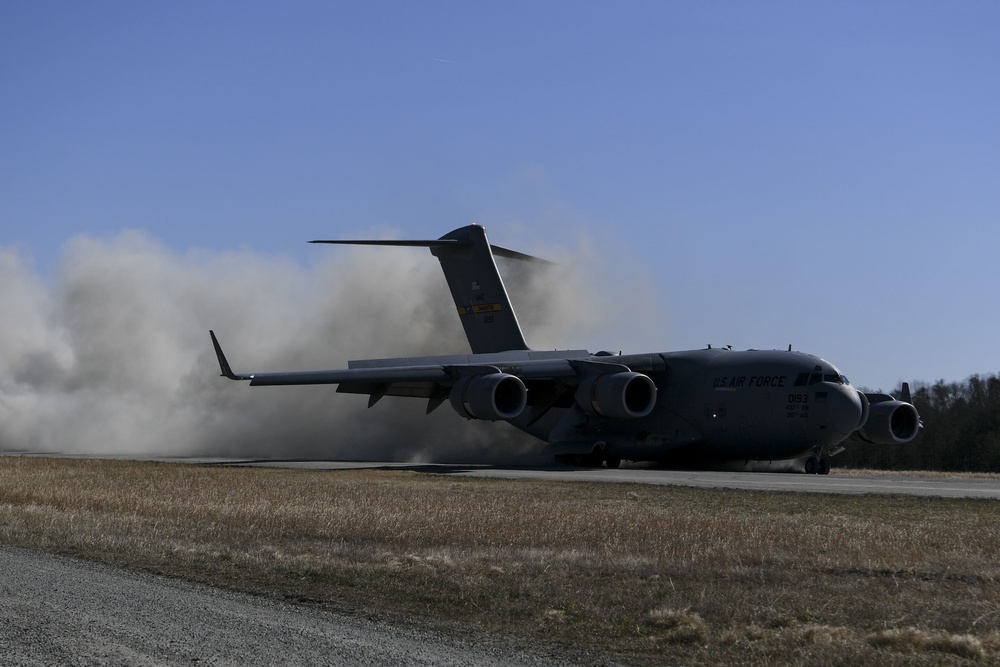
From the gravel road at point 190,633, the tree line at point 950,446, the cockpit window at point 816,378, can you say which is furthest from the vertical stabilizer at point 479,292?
the gravel road at point 190,633

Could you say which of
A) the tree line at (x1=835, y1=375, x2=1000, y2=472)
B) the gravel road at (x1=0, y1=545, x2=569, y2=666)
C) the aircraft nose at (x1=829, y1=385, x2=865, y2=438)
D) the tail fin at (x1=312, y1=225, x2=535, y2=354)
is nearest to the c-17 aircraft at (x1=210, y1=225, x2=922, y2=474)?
the aircraft nose at (x1=829, y1=385, x2=865, y2=438)

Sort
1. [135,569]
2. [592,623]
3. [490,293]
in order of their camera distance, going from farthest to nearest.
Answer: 1. [490,293]
2. [135,569]
3. [592,623]

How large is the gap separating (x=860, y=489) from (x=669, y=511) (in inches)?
313

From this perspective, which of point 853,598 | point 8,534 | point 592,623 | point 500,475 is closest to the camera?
point 592,623

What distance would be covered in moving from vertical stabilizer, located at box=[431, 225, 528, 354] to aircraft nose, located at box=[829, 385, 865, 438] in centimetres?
1472

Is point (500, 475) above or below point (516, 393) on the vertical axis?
below

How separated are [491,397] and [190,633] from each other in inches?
1050

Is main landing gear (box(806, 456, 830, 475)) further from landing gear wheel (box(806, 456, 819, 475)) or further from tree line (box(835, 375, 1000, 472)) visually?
tree line (box(835, 375, 1000, 472))

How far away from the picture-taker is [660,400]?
37.7 m

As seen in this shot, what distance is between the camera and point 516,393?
35625 mm

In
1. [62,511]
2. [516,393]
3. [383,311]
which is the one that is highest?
[383,311]

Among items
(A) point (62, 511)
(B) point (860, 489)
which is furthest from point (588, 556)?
(B) point (860, 489)

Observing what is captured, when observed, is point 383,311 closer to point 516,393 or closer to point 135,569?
point 516,393

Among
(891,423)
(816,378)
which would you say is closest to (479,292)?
(816,378)
